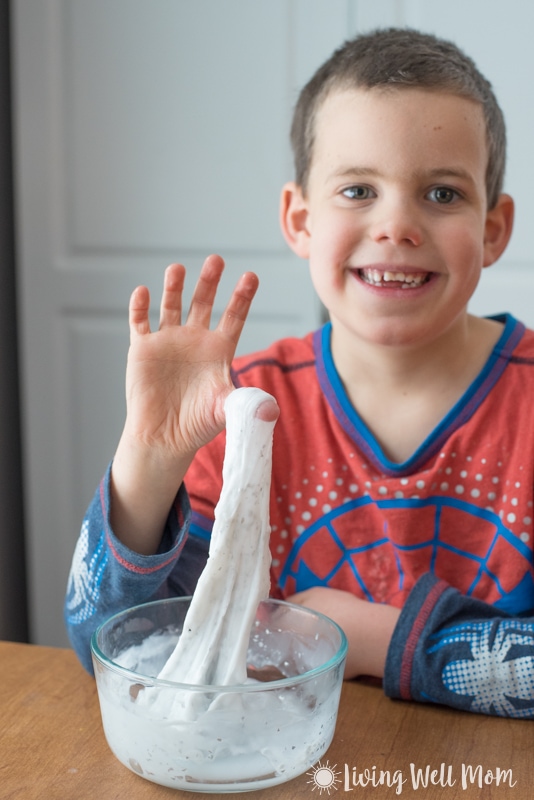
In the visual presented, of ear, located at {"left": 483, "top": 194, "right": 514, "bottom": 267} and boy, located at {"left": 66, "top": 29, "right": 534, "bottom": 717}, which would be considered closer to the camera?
boy, located at {"left": 66, "top": 29, "right": 534, "bottom": 717}

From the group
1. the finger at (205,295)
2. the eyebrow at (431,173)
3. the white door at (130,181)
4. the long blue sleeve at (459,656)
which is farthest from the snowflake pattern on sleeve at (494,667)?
the white door at (130,181)

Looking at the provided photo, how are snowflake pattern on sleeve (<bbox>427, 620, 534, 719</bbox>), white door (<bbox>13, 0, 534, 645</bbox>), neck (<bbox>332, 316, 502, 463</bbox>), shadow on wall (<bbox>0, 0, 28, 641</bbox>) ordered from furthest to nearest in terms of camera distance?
1. shadow on wall (<bbox>0, 0, 28, 641</bbox>)
2. white door (<bbox>13, 0, 534, 645</bbox>)
3. neck (<bbox>332, 316, 502, 463</bbox>)
4. snowflake pattern on sleeve (<bbox>427, 620, 534, 719</bbox>)

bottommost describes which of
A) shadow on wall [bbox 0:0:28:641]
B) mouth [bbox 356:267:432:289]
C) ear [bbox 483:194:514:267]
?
shadow on wall [bbox 0:0:28:641]

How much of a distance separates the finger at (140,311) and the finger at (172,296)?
0.02m

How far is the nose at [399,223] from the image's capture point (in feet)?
3.35

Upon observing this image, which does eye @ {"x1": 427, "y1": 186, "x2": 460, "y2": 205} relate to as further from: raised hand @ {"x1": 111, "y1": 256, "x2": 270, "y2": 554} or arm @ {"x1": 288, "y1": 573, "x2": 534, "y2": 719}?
arm @ {"x1": 288, "y1": 573, "x2": 534, "y2": 719}

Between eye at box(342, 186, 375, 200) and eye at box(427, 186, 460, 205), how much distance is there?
7 cm

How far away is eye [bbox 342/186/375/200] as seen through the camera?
3.50 feet

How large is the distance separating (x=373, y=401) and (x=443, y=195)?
277 mm

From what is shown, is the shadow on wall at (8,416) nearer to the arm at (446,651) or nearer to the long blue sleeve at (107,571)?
the long blue sleeve at (107,571)

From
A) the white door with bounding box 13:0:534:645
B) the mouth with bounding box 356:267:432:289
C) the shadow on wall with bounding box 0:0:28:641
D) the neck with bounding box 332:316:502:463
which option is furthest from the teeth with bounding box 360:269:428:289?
the shadow on wall with bounding box 0:0:28:641

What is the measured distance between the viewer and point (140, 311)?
0.90 meters

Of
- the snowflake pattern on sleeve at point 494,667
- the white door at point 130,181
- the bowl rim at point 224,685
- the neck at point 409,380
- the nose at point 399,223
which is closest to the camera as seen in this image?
the bowl rim at point 224,685

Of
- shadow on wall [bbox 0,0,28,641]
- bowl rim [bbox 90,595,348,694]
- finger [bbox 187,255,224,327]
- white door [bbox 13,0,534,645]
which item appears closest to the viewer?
bowl rim [bbox 90,595,348,694]
